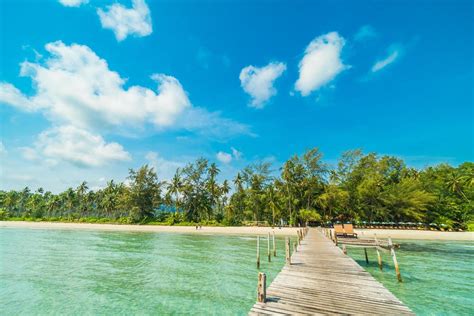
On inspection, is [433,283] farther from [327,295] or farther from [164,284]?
[164,284]

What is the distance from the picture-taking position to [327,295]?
21.2ft

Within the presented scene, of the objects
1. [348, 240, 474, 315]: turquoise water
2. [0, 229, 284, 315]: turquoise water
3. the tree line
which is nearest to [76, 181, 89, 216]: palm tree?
the tree line

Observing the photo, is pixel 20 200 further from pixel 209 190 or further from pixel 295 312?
pixel 295 312

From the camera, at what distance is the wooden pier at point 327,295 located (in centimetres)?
544

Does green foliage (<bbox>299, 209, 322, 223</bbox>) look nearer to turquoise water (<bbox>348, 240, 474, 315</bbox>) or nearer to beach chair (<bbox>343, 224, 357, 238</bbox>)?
beach chair (<bbox>343, 224, 357, 238</bbox>)

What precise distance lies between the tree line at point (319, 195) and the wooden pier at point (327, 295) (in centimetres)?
3992

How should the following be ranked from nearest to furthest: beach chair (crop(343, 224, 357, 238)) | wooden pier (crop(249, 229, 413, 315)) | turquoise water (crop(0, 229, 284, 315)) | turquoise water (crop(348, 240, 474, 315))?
wooden pier (crop(249, 229, 413, 315)) < turquoise water (crop(0, 229, 284, 315)) < turquoise water (crop(348, 240, 474, 315)) < beach chair (crop(343, 224, 357, 238))

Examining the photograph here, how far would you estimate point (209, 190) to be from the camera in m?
59.4

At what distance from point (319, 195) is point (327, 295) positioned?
46.9 m

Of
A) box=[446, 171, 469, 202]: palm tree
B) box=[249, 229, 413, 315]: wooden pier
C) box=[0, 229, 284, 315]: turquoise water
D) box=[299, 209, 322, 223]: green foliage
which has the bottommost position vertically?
box=[0, 229, 284, 315]: turquoise water

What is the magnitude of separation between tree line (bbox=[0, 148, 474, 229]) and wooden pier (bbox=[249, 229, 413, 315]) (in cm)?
3992

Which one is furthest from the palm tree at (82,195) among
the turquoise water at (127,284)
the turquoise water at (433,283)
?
the turquoise water at (433,283)

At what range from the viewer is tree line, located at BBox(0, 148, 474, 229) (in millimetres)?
45844

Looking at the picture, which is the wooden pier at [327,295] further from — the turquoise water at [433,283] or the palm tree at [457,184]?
the palm tree at [457,184]
